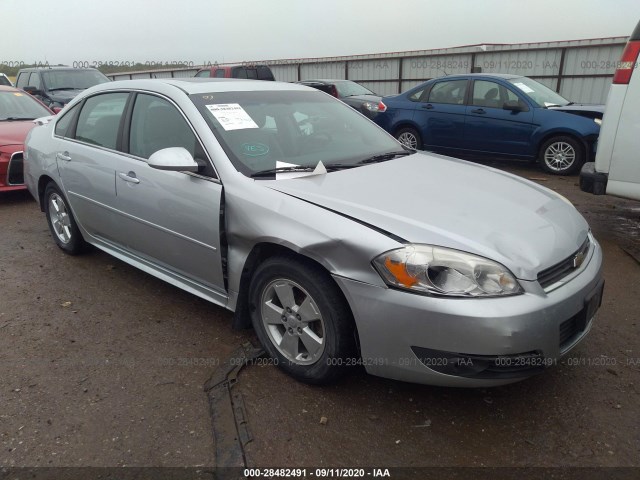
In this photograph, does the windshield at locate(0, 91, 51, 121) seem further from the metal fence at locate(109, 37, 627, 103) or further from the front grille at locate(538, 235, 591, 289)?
the metal fence at locate(109, 37, 627, 103)

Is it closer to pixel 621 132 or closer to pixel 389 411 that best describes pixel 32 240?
pixel 389 411

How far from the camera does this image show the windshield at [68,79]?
1150cm

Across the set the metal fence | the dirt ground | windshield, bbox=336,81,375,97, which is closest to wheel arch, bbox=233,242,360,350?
the dirt ground

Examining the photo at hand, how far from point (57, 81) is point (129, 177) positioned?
384 inches

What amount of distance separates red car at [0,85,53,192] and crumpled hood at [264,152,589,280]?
16.8 feet

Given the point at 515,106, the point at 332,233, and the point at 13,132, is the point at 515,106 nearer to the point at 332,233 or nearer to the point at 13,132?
the point at 332,233

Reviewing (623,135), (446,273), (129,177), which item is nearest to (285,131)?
(129,177)

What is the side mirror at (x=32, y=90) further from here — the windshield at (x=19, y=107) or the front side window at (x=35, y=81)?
the windshield at (x=19, y=107)

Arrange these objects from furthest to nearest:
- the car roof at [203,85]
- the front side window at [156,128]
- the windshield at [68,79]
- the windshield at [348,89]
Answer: the windshield at [348,89] → the windshield at [68,79] → the car roof at [203,85] → the front side window at [156,128]

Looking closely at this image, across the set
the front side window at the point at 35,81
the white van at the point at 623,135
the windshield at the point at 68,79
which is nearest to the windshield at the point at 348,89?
the windshield at the point at 68,79

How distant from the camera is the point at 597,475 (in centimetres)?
216

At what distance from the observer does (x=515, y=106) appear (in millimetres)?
8031

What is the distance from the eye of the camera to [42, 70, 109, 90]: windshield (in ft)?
37.7

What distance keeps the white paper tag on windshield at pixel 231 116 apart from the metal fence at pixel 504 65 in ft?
40.3
